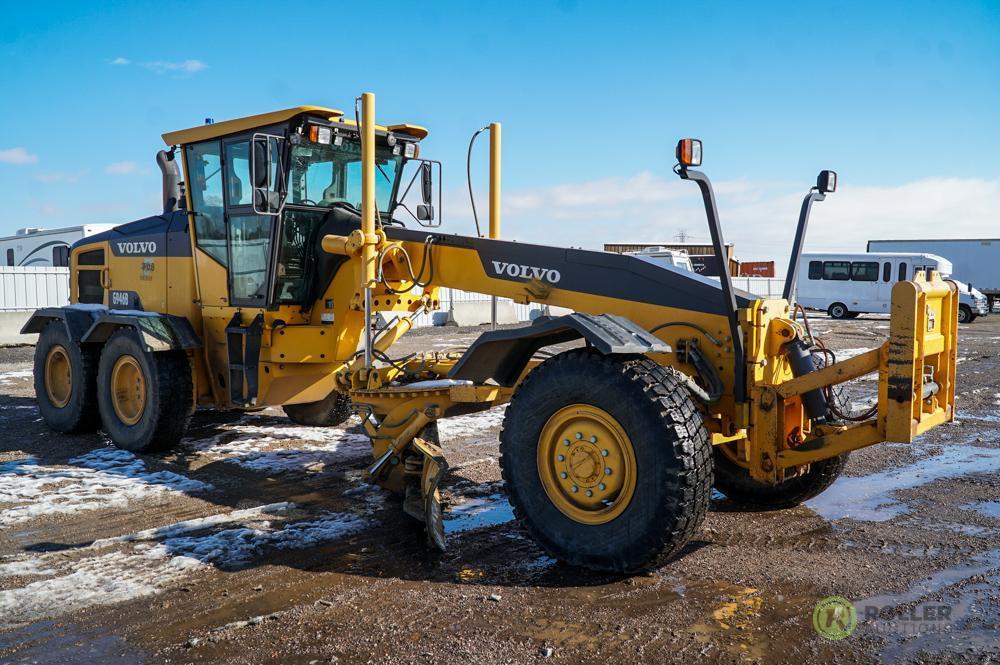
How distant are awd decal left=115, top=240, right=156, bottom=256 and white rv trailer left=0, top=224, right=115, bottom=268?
15799mm

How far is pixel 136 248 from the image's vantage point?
8.69 m

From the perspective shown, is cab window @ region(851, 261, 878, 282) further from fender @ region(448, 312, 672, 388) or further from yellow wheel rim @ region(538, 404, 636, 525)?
yellow wheel rim @ region(538, 404, 636, 525)

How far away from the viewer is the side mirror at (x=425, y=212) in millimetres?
7602

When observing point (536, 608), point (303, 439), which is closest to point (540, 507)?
point (536, 608)

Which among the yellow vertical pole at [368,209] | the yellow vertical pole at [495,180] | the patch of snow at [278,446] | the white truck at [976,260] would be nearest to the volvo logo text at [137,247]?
the patch of snow at [278,446]

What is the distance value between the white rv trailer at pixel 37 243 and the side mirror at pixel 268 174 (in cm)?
1850

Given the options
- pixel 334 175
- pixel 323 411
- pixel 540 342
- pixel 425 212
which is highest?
pixel 334 175

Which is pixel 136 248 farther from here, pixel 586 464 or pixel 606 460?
pixel 606 460

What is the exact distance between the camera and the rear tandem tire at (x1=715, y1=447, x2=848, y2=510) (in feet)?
18.1

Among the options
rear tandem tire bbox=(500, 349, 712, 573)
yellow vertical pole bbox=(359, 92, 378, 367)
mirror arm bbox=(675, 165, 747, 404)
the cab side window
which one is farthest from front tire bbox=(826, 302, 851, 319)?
rear tandem tire bbox=(500, 349, 712, 573)

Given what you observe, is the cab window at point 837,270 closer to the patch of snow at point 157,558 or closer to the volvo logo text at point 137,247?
the volvo logo text at point 137,247

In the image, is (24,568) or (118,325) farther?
Answer: (118,325)

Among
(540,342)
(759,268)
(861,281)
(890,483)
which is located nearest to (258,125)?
(540,342)

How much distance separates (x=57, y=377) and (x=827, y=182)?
8.05m
